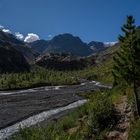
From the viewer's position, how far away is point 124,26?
43.6 m

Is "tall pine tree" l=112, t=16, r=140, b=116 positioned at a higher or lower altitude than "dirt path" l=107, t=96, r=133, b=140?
higher

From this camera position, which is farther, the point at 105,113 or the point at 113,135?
the point at 105,113

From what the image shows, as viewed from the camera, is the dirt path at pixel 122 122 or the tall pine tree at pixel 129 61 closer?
the dirt path at pixel 122 122

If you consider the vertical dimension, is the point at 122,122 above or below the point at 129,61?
below

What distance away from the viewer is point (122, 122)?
3550 cm

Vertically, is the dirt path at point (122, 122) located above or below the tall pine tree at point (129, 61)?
below

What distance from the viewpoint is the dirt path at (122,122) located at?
106ft

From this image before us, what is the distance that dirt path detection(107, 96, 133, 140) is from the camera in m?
32.2

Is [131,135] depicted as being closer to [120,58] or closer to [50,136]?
[50,136]

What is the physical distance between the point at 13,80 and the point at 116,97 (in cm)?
13718

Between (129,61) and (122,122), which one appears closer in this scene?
(122,122)

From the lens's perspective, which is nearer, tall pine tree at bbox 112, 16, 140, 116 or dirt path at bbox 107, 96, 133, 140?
dirt path at bbox 107, 96, 133, 140

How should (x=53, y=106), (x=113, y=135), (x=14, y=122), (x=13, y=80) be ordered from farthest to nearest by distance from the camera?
(x=13, y=80)
(x=53, y=106)
(x=14, y=122)
(x=113, y=135)

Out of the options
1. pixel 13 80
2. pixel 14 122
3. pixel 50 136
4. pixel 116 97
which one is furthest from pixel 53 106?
pixel 13 80
